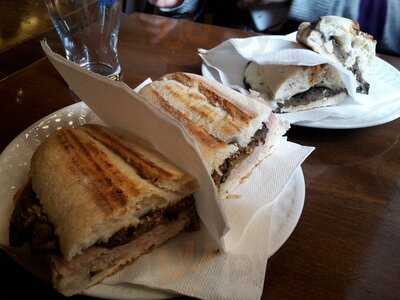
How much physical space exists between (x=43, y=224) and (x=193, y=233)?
0.32 meters

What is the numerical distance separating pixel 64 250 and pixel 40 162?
25cm

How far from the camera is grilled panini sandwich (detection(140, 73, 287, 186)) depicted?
3.25ft

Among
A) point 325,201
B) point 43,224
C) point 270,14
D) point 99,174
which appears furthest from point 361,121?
point 270,14

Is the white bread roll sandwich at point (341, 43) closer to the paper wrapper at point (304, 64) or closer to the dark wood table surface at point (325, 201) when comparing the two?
the paper wrapper at point (304, 64)

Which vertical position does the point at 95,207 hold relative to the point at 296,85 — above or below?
above

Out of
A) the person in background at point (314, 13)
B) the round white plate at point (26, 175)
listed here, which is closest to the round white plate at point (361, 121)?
Answer: the round white plate at point (26, 175)

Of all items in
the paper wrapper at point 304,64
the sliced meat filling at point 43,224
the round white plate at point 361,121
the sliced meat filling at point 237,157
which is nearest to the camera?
the sliced meat filling at point 43,224

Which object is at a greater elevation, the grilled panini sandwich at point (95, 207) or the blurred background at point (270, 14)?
the grilled panini sandwich at point (95, 207)

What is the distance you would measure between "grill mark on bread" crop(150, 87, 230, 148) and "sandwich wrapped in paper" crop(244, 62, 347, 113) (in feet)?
1.61

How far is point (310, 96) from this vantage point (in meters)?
1.51

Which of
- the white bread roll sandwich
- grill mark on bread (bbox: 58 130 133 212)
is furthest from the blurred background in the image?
grill mark on bread (bbox: 58 130 133 212)

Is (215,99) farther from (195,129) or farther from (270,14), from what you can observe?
(270,14)

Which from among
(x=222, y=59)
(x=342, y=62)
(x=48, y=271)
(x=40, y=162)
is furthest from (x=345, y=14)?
(x=48, y=271)

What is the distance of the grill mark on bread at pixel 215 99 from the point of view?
1096 mm
